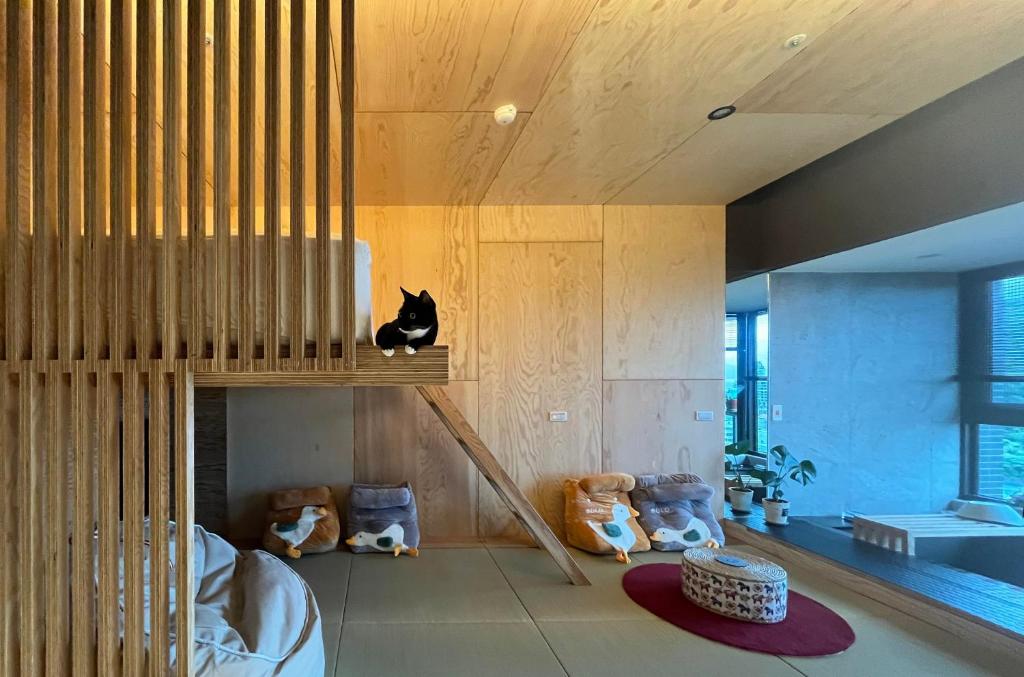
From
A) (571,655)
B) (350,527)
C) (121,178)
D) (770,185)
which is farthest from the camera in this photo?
(770,185)

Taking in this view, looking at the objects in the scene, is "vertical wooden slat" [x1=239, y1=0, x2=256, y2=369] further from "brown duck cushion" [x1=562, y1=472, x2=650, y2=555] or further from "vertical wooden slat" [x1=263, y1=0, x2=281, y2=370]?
"brown duck cushion" [x1=562, y1=472, x2=650, y2=555]

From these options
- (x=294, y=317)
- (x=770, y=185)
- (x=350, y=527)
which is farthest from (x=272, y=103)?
(x=770, y=185)

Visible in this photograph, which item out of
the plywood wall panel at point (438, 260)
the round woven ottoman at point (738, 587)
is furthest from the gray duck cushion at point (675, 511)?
the plywood wall panel at point (438, 260)

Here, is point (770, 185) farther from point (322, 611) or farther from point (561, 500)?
point (322, 611)

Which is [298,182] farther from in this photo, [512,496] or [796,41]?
[512,496]

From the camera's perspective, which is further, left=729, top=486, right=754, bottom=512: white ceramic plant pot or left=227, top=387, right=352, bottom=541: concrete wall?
left=729, top=486, right=754, bottom=512: white ceramic plant pot

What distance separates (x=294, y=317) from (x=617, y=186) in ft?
9.14

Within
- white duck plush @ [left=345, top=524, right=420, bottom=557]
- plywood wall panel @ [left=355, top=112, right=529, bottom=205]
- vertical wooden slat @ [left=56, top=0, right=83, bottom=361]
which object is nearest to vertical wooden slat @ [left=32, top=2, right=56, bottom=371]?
vertical wooden slat @ [left=56, top=0, right=83, bottom=361]

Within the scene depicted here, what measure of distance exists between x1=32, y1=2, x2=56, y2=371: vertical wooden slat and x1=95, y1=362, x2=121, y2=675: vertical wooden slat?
0.67 feet

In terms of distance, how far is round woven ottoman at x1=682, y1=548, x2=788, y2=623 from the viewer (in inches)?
100

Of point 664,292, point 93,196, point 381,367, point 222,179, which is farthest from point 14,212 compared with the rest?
point 664,292

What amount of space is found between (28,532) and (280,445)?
222cm

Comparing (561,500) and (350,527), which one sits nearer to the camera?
(350,527)

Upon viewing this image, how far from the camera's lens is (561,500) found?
12.8 ft
